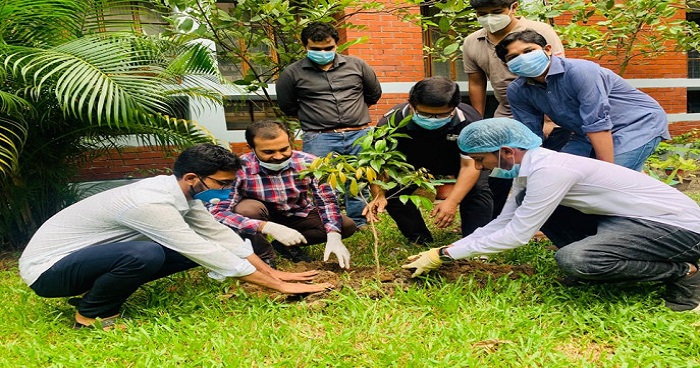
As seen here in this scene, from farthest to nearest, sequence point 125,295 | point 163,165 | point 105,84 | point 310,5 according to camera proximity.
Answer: point 163,165, point 310,5, point 105,84, point 125,295

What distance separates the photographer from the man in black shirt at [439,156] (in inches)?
112

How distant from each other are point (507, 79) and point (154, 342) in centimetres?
266

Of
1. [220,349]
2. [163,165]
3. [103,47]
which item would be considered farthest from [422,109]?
[163,165]

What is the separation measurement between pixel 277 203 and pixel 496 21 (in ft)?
5.94

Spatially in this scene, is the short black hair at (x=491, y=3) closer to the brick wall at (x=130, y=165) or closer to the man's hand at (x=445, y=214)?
the man's hand at (x=445, y=214)

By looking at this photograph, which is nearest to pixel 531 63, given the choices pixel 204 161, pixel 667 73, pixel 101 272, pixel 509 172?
pixel 509 172

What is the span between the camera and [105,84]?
3.19m

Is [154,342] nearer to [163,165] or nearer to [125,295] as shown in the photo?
[125,295]

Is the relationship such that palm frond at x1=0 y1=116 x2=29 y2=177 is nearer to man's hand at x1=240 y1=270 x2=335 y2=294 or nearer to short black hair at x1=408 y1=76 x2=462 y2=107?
man's hand at x1=240 y1=270 x2=335 y2=294

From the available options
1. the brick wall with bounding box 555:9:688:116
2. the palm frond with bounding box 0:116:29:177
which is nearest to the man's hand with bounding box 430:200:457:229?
the palm frond with bounding box 0:116:29:177

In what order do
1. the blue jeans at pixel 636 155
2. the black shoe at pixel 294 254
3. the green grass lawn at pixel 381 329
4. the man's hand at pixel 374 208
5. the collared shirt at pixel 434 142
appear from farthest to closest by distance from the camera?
the black shoe at pixel 294 254 < the collared shirt at pixel 434 142 < the man's hand at pixel 374 208 < the blue jeans at pixel 636 155 < the green grass lawn at pixel 381 329

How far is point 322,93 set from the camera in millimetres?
3947

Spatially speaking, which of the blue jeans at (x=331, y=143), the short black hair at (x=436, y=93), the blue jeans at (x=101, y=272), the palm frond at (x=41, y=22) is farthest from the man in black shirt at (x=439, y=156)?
the palm frond at (x=41, y=22)

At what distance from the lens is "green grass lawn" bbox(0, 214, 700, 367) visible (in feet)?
6.47
